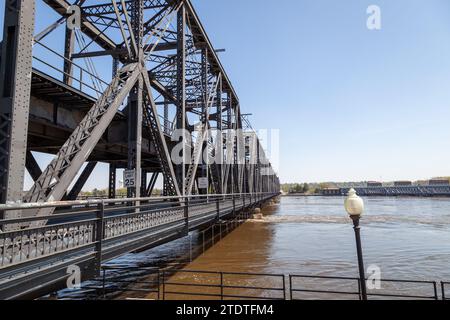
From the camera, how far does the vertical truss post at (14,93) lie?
6.11 m

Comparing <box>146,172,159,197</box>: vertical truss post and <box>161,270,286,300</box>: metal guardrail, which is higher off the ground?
<box>146,172,159,197</box>: vertical truss post

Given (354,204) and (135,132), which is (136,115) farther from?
(354,204)

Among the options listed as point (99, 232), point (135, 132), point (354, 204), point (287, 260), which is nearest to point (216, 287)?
point (99, 232)

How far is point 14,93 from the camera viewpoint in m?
6.39

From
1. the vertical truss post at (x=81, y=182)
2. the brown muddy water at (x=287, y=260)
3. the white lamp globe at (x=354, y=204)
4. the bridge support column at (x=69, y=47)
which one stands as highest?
the bridge support column at (x=69, y=47)

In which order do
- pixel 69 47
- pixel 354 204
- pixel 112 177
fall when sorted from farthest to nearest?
pixel 112 177 < pixel 69 47 < pixel 354 204

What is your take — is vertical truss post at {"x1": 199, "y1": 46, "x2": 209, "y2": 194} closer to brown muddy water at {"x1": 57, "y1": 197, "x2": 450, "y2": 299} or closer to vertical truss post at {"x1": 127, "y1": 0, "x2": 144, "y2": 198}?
brown muddy water at {"x1": 57, "y1": 197, "x2": 450, "y2": 299}

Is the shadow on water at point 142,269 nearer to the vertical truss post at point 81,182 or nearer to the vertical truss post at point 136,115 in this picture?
the vertical truss post at point 136,115

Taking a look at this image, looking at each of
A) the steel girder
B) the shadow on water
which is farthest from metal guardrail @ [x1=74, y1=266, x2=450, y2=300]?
the steel girder

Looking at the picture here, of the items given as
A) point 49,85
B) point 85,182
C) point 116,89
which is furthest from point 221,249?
point 49,85

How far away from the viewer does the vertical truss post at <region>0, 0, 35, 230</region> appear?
6113 mm

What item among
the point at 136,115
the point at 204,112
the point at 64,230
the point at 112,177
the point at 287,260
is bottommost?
the point at 287,260

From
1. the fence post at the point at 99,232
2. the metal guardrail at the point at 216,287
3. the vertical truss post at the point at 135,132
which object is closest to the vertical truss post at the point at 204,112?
the vertical truss post at the point at 135,132
